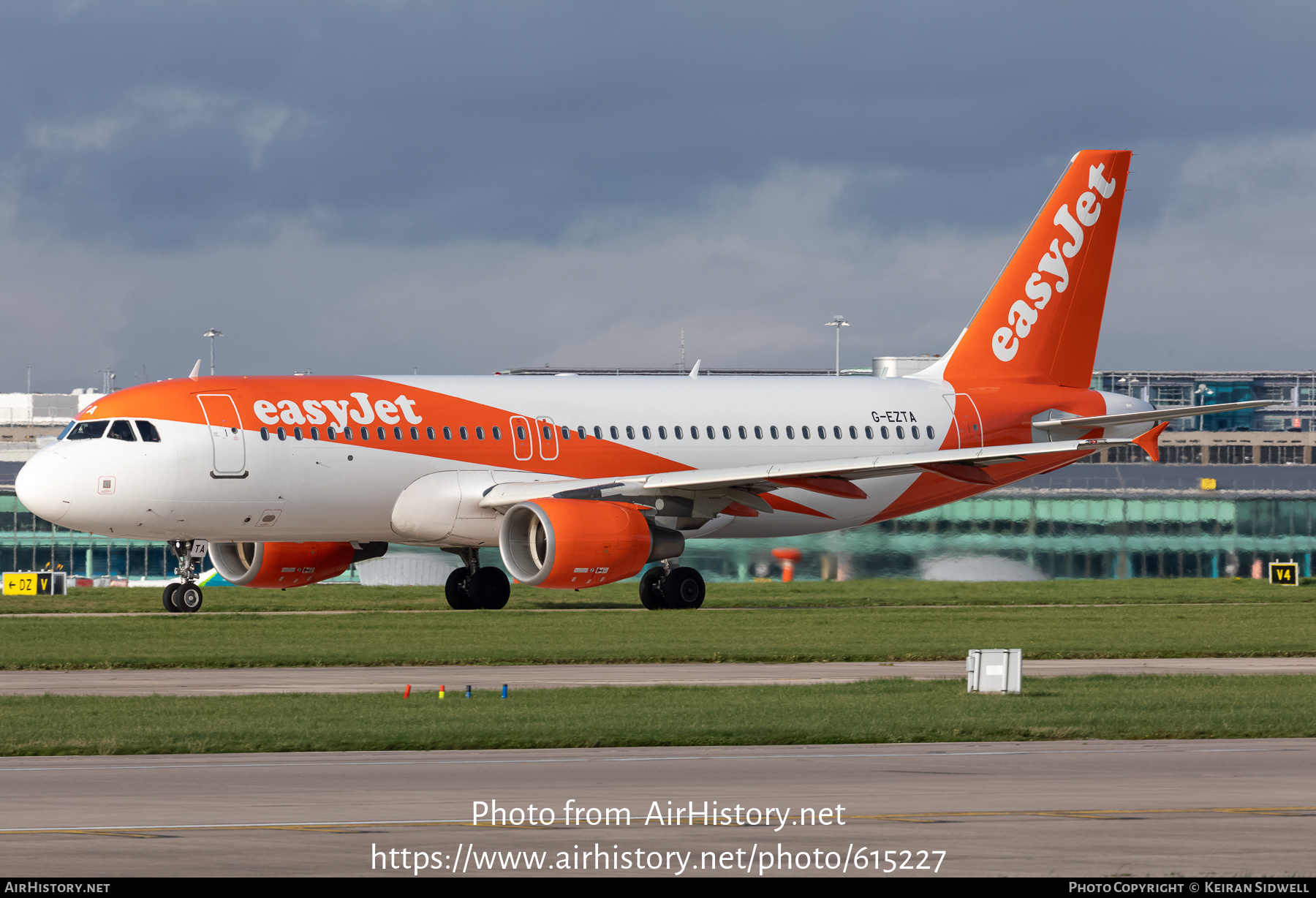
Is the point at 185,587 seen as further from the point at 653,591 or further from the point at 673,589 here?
the point at 673,589

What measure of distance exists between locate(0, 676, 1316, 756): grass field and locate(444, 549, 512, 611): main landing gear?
59.1 ft

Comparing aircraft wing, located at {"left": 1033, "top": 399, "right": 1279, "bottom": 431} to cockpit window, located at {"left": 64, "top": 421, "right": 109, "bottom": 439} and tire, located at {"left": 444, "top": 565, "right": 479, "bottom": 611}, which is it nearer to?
tire, located at {"left": 444, "top": 565, "right": 479, "bottom": 611}

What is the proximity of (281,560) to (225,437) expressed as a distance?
5.19 m

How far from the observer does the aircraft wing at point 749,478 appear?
3853cm

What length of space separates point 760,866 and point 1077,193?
3892 centimetres

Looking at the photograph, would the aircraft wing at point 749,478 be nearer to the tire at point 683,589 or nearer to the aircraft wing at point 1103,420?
the tire at point 683,589

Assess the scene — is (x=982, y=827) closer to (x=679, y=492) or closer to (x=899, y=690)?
(x=899, y=690)

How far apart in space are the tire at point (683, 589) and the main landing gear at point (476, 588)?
363 centimetres

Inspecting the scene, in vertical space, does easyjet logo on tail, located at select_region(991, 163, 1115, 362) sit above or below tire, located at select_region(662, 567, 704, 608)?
above

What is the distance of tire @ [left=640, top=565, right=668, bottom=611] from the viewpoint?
1586 inches

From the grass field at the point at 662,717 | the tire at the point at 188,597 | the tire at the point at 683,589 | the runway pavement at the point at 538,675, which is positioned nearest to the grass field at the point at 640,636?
the runway pavement at the point at 538,675

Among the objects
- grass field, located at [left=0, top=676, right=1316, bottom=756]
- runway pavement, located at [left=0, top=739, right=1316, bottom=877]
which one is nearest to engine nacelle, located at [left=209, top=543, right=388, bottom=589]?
grass field, located at [left=0, top=676, right=1316, bottom=756]

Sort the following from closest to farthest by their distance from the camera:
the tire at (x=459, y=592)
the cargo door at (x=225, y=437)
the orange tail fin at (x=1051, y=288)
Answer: the cargo door at (x=225, y=437), the tire at (x=459, y=592), the orange tail fin at (x=1051, y=288)

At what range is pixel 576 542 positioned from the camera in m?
36.2
